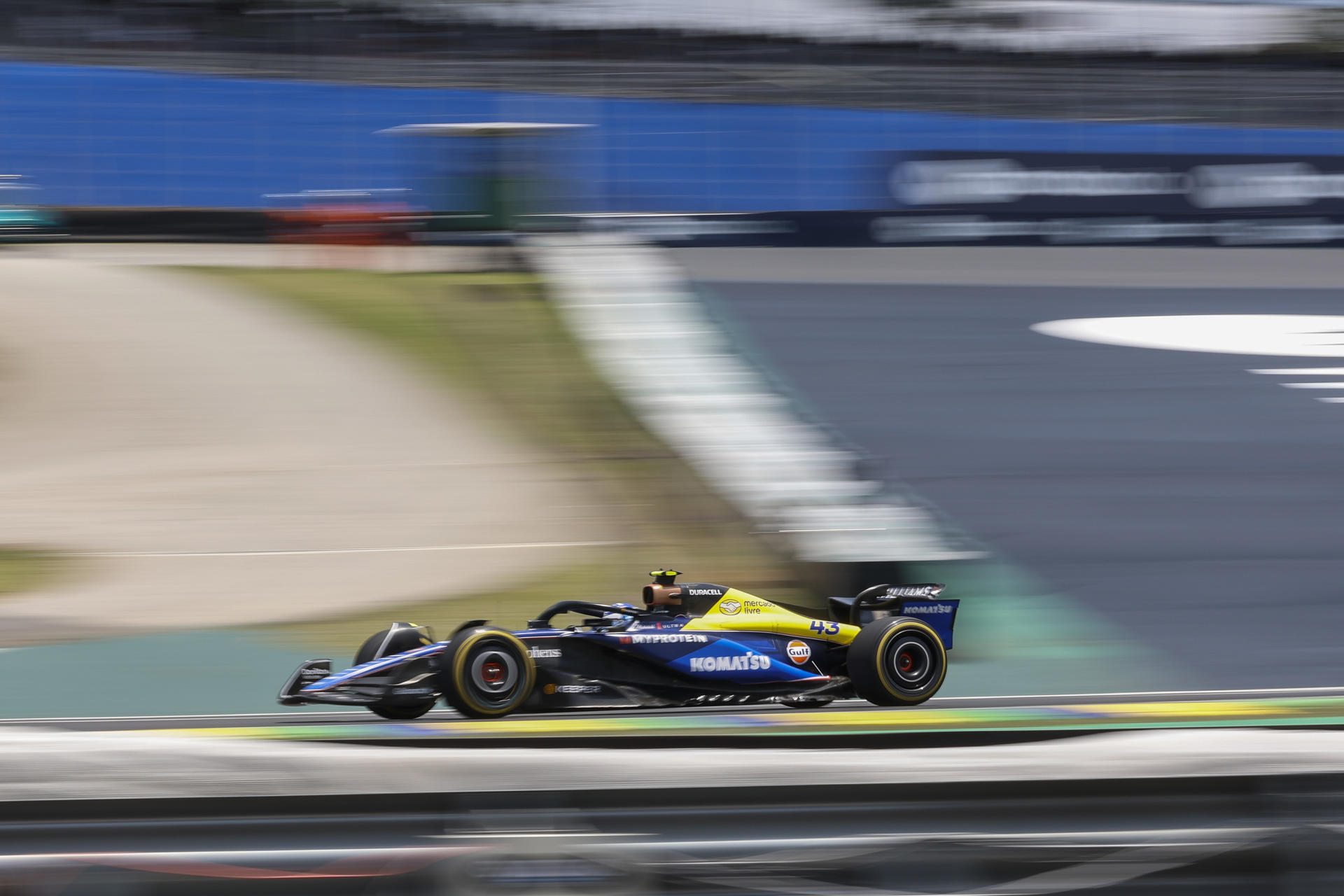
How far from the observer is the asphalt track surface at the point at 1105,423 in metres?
7.72

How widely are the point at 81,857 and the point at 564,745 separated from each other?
48.7 inches

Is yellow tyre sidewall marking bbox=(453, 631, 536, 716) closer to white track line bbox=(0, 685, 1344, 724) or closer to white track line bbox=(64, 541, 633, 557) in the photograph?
white track line bbox=(0, 685, 1344, 724)

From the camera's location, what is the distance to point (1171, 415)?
1196 centimetres

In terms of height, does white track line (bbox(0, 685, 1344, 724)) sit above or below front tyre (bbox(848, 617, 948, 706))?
below

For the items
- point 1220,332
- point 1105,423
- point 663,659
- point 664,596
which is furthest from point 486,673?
point 1220,332

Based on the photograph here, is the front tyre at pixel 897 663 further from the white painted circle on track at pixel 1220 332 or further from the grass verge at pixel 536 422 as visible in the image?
the white painted circle on track at pixel 1220 332

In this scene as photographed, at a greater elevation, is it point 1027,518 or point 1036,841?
point 1027,518

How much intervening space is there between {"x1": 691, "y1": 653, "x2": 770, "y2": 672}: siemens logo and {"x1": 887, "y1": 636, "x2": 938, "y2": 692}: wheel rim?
0.46 meters

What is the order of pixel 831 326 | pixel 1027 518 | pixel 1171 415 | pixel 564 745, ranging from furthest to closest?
pixel 831 326 < pixel 1171 415 < pixel 1027 518 < pixel 564 745

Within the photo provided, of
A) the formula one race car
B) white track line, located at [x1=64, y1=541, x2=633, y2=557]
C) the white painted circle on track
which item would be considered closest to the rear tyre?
the formula one race car

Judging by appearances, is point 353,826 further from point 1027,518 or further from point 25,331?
point 25,331

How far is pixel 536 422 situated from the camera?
1124cm

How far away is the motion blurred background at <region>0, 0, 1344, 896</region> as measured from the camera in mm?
3479

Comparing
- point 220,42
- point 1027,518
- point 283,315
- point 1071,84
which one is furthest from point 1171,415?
point 220,42
